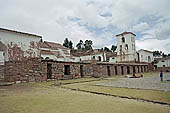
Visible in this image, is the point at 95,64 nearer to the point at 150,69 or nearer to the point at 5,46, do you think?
the point at 5,46

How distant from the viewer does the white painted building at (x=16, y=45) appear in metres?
17.8

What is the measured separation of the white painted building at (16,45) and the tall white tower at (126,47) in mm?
30149

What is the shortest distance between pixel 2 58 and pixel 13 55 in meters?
1.71

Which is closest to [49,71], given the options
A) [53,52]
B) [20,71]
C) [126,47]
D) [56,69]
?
[56,69]

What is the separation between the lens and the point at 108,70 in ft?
86.5

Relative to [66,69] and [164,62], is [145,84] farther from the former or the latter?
[164,62]

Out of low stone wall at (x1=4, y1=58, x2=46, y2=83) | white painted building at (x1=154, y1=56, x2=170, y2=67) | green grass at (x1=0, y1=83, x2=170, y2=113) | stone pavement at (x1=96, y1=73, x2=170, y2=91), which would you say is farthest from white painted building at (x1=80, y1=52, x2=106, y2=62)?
green grass at (x1=0, y1=83, x2=170, y2=113)

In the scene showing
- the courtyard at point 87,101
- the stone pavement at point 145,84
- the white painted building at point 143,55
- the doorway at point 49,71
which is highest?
the white painted building at point 143,55

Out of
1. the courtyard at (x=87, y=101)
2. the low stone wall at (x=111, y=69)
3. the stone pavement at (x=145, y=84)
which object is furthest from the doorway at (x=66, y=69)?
the courtyard at (x=87, y=101)

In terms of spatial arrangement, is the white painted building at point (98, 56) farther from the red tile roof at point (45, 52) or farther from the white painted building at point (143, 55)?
the red tile roof at point (45, 52)

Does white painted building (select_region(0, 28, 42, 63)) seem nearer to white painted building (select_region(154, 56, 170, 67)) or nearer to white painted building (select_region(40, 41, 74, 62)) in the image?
white painted building (select_region(40, 41, 74, 62))

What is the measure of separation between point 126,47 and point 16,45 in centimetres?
3395

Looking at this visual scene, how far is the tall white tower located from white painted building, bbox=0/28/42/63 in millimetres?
30149

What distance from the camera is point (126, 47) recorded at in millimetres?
45156
